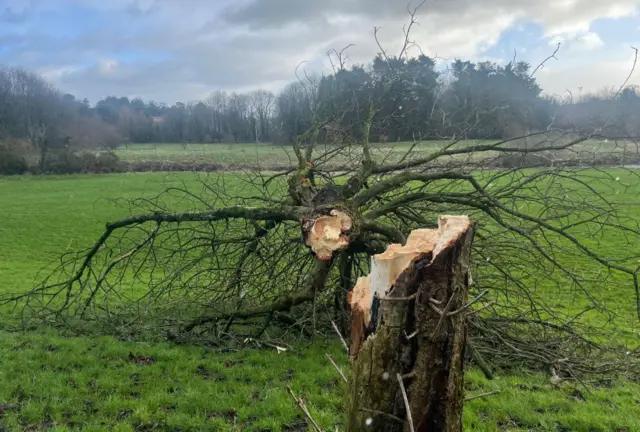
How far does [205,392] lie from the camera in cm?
500

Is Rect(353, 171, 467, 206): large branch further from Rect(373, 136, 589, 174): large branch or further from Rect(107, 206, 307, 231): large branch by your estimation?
Rect(107, 206, 307, 231): large branch

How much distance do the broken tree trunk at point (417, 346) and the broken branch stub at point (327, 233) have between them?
94.2 inches

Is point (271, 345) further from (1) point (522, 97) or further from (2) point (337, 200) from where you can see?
(1) point (522, 97)

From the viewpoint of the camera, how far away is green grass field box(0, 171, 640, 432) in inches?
174

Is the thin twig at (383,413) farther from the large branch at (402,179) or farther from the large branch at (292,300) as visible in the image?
the large branch at (402,179)

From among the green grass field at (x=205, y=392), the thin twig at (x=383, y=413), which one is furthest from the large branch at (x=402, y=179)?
the thin twig at (x=383, y=413)

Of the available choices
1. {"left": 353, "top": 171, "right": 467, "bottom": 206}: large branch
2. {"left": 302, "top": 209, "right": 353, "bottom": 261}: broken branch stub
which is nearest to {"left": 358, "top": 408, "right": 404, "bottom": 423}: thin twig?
{"left": 302, "top": 209, "right": 353, "bottom": 261}: broken branch stub

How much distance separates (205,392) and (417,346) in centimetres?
364

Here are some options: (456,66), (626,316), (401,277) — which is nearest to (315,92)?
(456,66)

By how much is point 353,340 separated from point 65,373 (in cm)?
453

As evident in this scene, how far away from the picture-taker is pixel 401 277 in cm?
196

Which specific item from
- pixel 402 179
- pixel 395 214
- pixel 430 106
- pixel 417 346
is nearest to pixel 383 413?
pixel 417 346

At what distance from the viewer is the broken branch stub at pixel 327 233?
14.5 ft

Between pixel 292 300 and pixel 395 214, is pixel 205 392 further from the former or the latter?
pixel 395 214
